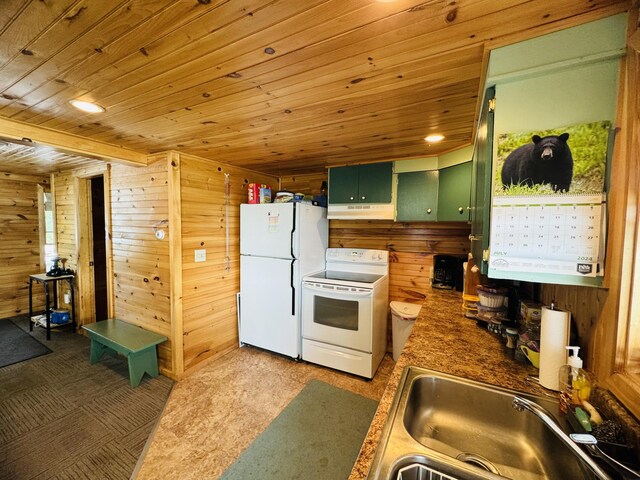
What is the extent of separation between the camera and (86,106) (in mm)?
1618

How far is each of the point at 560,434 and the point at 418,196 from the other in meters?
2.18

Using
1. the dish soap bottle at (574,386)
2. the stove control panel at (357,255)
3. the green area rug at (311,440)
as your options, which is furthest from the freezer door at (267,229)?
the dish soap bottle at (574,386)

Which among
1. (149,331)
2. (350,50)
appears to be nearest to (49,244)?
(149,331)

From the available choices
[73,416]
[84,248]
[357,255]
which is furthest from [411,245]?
[84,248]

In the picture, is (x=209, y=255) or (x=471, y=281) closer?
(x=471, y=281)

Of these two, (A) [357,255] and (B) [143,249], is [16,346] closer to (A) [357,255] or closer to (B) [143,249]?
(B) [143,249]

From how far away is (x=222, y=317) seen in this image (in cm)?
308

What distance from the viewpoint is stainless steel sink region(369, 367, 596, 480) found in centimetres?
72

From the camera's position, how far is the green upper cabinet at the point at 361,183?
2.78 metres

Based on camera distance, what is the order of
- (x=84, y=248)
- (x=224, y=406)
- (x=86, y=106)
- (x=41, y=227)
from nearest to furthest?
(x=86, y=106)
(x=224, y=406)
(x=84, y=248)
(x=41, y=227)

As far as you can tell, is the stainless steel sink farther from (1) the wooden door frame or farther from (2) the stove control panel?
(1) the wooden door frame

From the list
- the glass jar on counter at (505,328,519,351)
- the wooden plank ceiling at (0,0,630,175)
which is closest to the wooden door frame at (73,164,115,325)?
the wooden plank ceiling at (0,0,630,175)

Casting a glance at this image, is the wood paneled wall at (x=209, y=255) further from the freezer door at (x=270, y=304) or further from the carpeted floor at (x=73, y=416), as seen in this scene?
the carpeted floor at (x=73, y=416)

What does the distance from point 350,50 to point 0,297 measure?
5922mm
